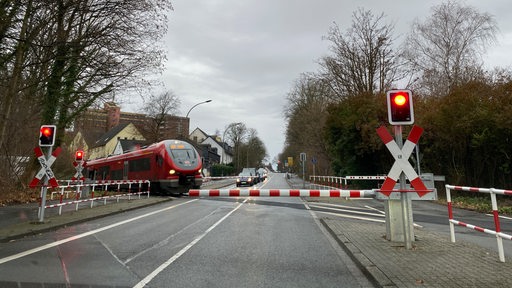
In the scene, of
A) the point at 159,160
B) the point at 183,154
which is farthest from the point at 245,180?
the point at 159,160

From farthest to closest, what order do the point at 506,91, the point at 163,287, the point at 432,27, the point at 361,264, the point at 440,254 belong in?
1. the point at 432,27
2. the point at 506,91
3. the point at 440,254
4. the point at 361,264
5. the point at 163,287

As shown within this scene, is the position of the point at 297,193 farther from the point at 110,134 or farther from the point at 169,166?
the point at 110,134

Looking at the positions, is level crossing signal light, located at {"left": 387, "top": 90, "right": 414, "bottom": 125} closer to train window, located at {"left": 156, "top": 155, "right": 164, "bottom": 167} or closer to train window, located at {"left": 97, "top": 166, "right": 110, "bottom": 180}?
train window, located at {"left": 156, "top": 155, "right": 164, "bottom": 167}

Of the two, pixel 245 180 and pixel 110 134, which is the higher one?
pixel 110 134

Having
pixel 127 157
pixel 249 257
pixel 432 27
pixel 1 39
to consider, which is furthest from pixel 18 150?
pixel 432 27

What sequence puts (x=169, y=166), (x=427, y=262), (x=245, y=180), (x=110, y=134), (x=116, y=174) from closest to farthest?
(x=427, y=262)
(x=169, y=166)
(x=116, y=174)
(x=245, y=180)
(x=110, y=134)

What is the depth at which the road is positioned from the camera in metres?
5.49

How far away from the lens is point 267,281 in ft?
18.0

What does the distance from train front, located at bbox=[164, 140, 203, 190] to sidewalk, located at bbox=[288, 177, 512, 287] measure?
15.9 meters

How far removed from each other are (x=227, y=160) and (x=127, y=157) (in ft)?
368

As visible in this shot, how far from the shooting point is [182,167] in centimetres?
2331

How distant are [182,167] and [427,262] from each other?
18.7 m

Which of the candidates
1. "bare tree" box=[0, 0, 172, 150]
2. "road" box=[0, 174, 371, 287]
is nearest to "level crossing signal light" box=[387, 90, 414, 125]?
"road" box=[0, 174, 371, 287]

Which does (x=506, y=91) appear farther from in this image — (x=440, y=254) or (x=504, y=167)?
(x=440, y=254)
